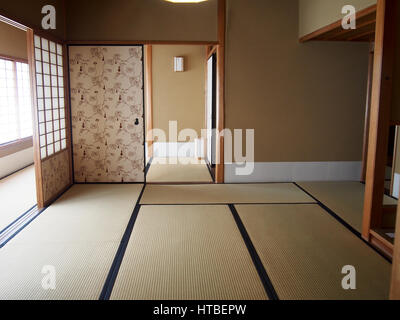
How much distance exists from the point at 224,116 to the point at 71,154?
2.38 m

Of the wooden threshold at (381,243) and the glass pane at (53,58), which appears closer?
the wooden threshold at (381,243)

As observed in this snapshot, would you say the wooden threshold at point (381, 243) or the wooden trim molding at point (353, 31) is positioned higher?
the wooden trim molding at point (353, 31)

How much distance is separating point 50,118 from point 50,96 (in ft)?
0.93

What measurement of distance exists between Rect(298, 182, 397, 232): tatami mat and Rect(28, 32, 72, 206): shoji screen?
3472 millimetres

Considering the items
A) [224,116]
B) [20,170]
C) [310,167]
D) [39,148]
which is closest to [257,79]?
[224,116]

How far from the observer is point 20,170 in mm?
6840

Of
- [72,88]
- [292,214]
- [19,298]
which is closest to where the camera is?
[19,298]

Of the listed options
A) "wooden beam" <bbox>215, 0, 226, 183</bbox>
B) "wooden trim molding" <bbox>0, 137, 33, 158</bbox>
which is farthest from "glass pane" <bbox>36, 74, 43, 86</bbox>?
"wooden beam" <bbox>215, 0, 226, 183</bbox>

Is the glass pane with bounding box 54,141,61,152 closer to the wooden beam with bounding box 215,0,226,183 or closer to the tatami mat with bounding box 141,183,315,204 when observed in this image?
the tatami mat with bounding box 141,183,315,204

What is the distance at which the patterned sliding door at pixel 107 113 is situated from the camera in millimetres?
5805

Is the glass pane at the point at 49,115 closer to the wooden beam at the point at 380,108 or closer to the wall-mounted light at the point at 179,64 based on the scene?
the wall-mounted light at the point at 179,64

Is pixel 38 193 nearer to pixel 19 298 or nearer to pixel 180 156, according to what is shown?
pixel 19 298

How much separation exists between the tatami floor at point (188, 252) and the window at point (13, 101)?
2.79 metres

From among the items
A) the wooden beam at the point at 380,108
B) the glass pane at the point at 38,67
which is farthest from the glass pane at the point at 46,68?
the wooden beam at the point at 380,108
